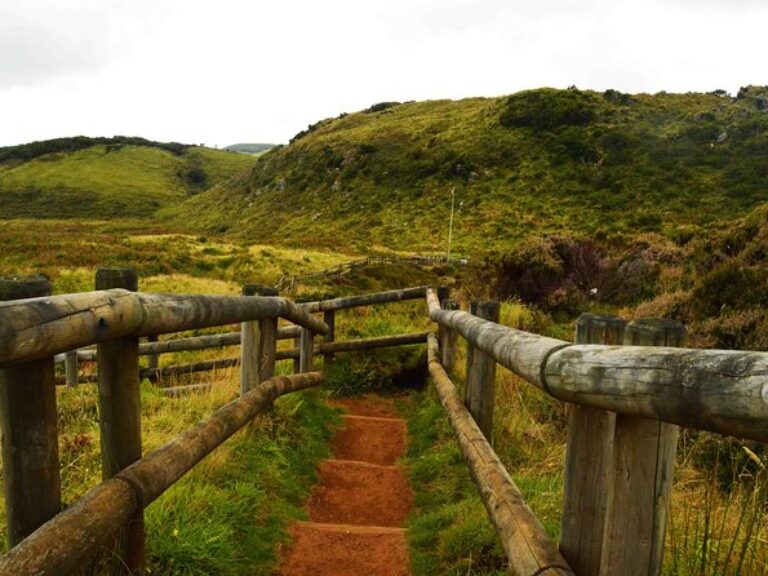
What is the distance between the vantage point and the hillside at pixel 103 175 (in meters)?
82.4

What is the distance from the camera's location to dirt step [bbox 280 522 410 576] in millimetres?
3283

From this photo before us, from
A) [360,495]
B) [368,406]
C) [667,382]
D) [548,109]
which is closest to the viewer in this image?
[667,382]

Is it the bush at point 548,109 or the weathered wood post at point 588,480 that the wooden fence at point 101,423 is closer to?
the weathered wood post at point 588,480

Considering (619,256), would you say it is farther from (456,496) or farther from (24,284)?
(24,284)

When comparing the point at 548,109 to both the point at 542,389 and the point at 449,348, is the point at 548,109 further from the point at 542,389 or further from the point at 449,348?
the point at 542,389

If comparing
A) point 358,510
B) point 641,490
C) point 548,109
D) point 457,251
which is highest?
point 548,109

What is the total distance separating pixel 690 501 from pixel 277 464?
2815 millimetres

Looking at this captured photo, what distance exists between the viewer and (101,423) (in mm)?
2334

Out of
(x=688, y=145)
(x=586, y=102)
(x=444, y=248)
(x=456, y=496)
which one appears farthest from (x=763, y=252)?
(x=586, y=102)

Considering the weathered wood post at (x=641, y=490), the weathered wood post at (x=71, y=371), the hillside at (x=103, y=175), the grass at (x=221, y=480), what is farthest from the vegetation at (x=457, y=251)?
the weathered wood post at (x=71, y=371)

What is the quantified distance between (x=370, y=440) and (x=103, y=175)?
341 ft

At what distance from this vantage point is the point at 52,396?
1.86 meters

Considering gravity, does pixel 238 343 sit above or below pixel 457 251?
above

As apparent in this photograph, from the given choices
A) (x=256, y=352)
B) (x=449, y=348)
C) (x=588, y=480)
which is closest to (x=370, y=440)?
(x=449, y=348)
